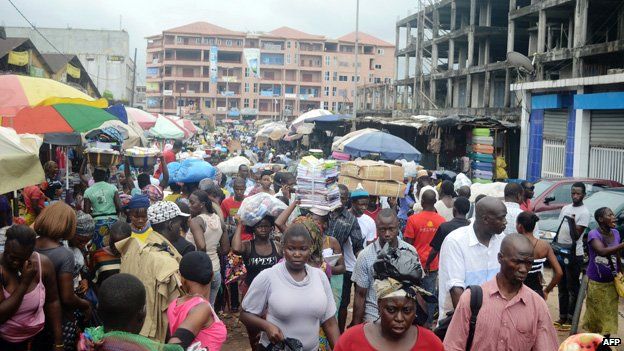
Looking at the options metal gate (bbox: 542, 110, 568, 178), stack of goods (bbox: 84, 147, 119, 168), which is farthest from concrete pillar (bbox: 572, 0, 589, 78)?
stack of goods (bbox: 84, 147, 119, 168)

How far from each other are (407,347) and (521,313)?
79cm

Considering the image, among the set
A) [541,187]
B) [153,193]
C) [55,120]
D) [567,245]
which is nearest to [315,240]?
[55,120]

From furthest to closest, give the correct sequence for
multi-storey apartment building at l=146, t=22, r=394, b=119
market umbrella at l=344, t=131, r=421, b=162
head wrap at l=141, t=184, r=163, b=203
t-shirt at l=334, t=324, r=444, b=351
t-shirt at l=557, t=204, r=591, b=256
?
multi-storey apartment building at l=146, t=22, r=394, b=119, market umbrella at l=344, t=131, r=421, b=162, head wrap at l=141, t=184, r=163, b=203, t-shirt at l=557, t=204, r=591, b=256, t-shirt at l=334, t=324, r=444, b=351

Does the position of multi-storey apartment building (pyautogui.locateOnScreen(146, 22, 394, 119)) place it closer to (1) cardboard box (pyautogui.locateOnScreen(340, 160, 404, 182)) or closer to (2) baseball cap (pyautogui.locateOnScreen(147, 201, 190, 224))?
(1) cardboard box (pyautogui.locateOnScreen(340, 160, 404, 182))

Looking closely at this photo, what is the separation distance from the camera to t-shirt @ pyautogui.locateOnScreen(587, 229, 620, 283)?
22.6ft

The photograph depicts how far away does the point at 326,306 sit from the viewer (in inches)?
175

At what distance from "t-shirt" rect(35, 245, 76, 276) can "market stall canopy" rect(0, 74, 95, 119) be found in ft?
10.3

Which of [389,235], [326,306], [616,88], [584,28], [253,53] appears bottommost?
[326,306]

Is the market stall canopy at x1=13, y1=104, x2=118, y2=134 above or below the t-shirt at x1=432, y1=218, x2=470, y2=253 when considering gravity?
above

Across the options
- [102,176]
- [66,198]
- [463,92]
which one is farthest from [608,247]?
[463,92]

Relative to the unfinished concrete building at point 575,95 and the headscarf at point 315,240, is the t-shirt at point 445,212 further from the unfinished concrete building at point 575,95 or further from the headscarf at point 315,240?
the unfinished concrete building at point 575,95

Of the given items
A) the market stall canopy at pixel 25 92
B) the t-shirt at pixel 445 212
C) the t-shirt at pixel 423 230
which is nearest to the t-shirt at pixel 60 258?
the market stall canopy at pixel 25 92

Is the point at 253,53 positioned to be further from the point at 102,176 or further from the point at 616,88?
the point at 102,176

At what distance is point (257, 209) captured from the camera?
6043 mm
